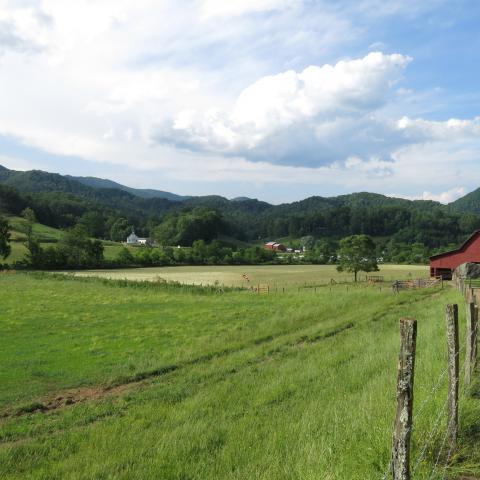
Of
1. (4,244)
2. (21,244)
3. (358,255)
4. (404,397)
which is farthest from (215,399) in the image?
(21,244)

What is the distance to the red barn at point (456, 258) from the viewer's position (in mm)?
61094

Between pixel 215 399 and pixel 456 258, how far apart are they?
58.8 meters

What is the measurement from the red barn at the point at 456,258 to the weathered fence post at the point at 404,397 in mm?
62220

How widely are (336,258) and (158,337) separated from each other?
391ft

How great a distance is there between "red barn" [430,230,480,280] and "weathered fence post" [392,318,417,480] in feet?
204

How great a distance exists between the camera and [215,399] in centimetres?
1239

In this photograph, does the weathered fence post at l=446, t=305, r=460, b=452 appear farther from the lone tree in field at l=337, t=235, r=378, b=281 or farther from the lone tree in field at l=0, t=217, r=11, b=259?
the lone tree in field at l=0, t=217, r=11, b=259

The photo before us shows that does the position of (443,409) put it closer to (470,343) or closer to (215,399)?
(470,343)

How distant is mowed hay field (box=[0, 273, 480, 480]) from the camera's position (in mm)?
7844

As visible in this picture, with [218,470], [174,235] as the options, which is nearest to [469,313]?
[218,470]

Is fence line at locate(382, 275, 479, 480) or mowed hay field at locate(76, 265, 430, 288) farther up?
fence line at locate(382, 275, 479, 480)

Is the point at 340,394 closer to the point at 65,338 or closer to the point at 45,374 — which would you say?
the point at 45,374

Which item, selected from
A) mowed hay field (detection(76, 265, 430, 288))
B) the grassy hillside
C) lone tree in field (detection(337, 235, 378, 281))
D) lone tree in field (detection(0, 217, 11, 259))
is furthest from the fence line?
lone tree in field (detection(0, 217, 11, 259))

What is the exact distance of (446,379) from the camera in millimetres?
9594
